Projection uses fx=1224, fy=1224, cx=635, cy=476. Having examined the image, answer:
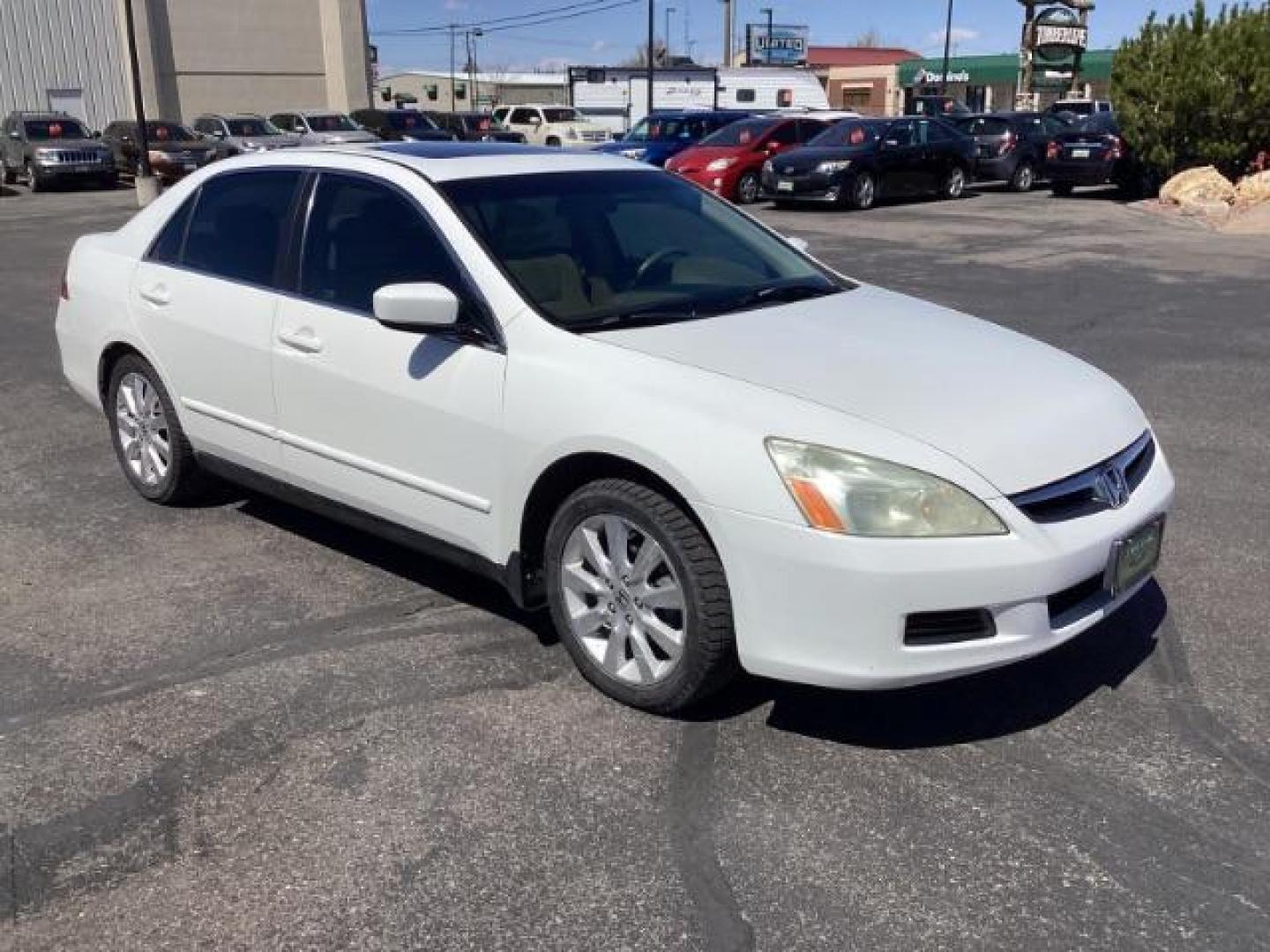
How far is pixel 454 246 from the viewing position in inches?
158

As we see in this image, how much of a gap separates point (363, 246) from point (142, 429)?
71.2 inches

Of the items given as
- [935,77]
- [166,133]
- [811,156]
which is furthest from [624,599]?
[935,77]

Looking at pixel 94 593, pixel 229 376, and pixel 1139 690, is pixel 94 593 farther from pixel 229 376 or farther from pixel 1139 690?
pixel 1139 690

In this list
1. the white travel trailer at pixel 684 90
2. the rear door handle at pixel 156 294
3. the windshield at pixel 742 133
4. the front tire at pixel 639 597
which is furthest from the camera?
the white travel trailer at pixel 684 90

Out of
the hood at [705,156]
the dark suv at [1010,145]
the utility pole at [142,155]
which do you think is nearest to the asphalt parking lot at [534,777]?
the hood at [705,156]

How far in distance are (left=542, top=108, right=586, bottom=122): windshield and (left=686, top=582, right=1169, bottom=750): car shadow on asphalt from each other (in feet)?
119

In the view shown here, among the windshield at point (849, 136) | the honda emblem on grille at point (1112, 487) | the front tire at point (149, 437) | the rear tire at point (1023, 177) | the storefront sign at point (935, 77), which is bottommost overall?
the rear tire at point (1023, 177)

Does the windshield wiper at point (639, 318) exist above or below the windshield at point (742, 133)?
above

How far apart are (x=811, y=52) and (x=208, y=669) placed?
3988 inches

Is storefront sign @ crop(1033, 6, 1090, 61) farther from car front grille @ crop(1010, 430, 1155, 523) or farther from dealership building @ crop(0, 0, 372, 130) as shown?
car front grille @ crop(1010, 430, 1155, 523)

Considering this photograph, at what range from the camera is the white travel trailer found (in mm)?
41375

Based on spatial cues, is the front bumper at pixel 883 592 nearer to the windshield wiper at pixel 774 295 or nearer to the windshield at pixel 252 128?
the windshield wiper at pixel 774 295

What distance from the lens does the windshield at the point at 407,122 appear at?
33938 mm

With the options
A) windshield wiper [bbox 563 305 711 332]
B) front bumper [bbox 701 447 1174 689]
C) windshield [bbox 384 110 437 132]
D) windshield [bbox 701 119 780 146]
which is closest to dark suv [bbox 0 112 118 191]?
windshield [bbox 384 110 437 132]
